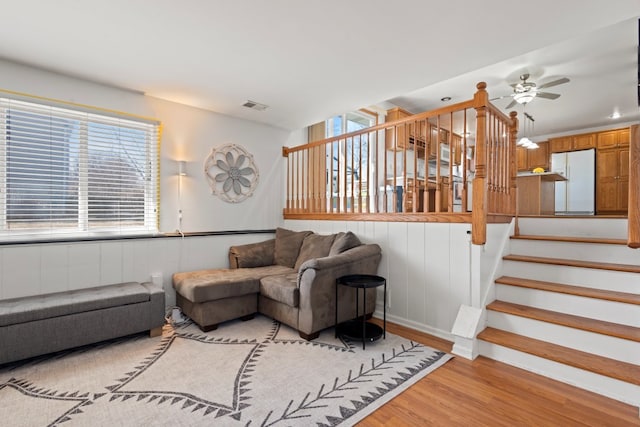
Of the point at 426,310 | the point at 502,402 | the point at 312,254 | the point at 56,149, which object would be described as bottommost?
the point at 502,402

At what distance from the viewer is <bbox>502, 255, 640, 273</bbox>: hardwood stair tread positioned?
2.42 metres

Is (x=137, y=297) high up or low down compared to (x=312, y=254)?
down

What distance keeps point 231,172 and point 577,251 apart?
3.91 m

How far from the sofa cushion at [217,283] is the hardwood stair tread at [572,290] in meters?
2.27

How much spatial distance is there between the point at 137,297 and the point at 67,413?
1071 millimetres

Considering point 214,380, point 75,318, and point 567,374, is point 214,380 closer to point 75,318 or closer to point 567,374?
point 75,318

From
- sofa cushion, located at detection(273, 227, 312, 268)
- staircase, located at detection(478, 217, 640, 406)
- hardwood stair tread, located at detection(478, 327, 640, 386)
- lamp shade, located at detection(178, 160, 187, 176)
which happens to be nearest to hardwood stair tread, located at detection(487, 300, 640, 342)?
staircase, located at detection(478, 217, 640, 406)

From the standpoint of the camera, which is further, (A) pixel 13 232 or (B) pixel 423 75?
(B) pixel 423 75

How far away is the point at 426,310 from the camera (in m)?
2.96

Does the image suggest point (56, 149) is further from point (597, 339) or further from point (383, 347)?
point (597, 339)

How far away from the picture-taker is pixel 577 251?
2846 millimetres

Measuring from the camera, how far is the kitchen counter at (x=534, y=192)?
4656mm

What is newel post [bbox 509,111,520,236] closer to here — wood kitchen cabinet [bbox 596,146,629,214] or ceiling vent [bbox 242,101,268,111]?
ceiling vent [bbox 242,101,268,111]

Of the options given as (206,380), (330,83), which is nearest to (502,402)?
(206,380)
